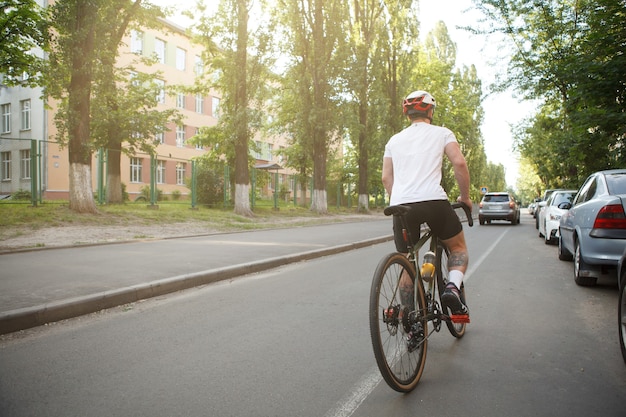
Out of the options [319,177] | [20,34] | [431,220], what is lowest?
[431,220]

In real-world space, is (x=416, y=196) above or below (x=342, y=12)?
below

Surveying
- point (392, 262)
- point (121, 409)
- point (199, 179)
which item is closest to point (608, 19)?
point (392, 262)

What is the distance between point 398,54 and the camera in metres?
33.6

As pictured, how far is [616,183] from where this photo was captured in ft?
22.5

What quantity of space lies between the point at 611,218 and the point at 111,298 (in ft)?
20.6

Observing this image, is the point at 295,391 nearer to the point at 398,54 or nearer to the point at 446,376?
the point at 446,376

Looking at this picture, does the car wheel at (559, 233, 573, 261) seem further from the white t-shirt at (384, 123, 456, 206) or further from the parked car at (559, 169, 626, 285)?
the white t-shirt at (384, 123, 456, 206)

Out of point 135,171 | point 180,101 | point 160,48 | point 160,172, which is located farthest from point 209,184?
point 160,48

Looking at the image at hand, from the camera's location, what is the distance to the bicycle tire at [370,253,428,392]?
293 centimetres

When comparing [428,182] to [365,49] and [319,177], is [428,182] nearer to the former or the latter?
[319,177]

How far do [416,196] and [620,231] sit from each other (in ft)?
13.3

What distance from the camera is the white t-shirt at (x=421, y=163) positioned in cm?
346

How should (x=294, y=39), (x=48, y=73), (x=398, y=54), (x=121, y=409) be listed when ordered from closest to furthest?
(x=121, y=409)
(x=48, y=73)
(x=294, y=39)
(x=398, y=54)

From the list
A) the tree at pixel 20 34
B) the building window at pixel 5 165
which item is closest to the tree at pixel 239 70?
the tree at pixel 20 34
